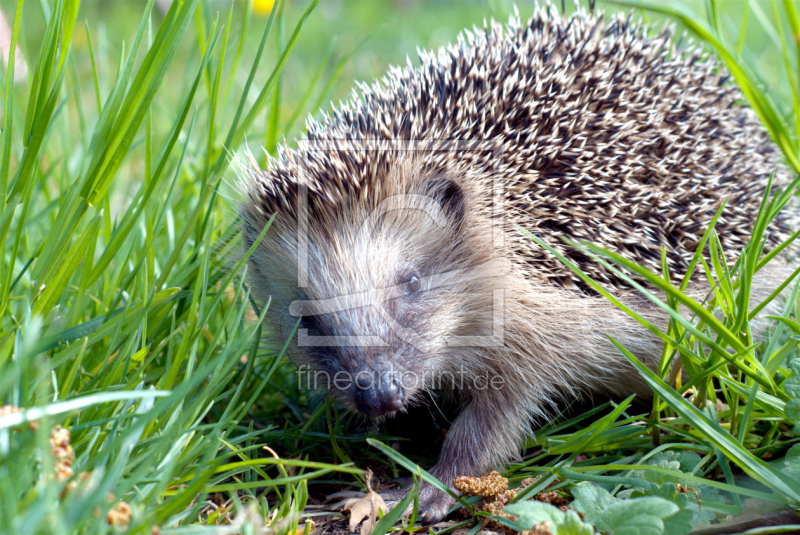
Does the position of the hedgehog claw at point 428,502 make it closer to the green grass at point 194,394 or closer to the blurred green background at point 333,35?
the green grass at point 194,394

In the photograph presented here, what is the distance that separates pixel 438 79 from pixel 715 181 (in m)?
1.20

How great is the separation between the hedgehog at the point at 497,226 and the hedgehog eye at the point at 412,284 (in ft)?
0.05

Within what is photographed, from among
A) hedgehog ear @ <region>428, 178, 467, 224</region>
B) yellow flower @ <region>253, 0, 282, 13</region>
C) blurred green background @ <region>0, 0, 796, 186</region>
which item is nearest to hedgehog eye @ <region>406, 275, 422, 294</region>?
hedgehog ear @ <region>428, 178, 467, 224</region>

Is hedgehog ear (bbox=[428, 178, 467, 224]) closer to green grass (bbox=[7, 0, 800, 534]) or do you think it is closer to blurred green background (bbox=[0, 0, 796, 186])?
green grass (bbox=[7, 0, 800, 534])

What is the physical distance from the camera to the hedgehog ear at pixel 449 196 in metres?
2.42

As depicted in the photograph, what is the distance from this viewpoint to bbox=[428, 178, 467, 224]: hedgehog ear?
242 cm

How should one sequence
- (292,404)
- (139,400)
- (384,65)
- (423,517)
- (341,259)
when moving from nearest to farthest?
(139,400) → (423,517) → (341,259) → (292,404) → (384,65)

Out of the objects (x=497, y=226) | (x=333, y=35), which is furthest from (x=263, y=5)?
(x=497, y=226)

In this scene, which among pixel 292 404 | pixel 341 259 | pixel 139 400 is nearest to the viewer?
pixel 139 400

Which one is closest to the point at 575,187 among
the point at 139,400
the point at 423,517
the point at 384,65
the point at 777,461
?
the point at 777,461

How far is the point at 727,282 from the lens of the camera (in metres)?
1.80

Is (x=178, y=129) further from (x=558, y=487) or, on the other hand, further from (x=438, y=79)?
(x=558, y=487)

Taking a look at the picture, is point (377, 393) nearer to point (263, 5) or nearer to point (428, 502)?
point (428, 502)

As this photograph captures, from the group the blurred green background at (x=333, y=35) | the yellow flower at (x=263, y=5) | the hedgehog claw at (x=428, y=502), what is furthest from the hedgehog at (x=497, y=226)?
the yellow flower at (x=263, y=5)
